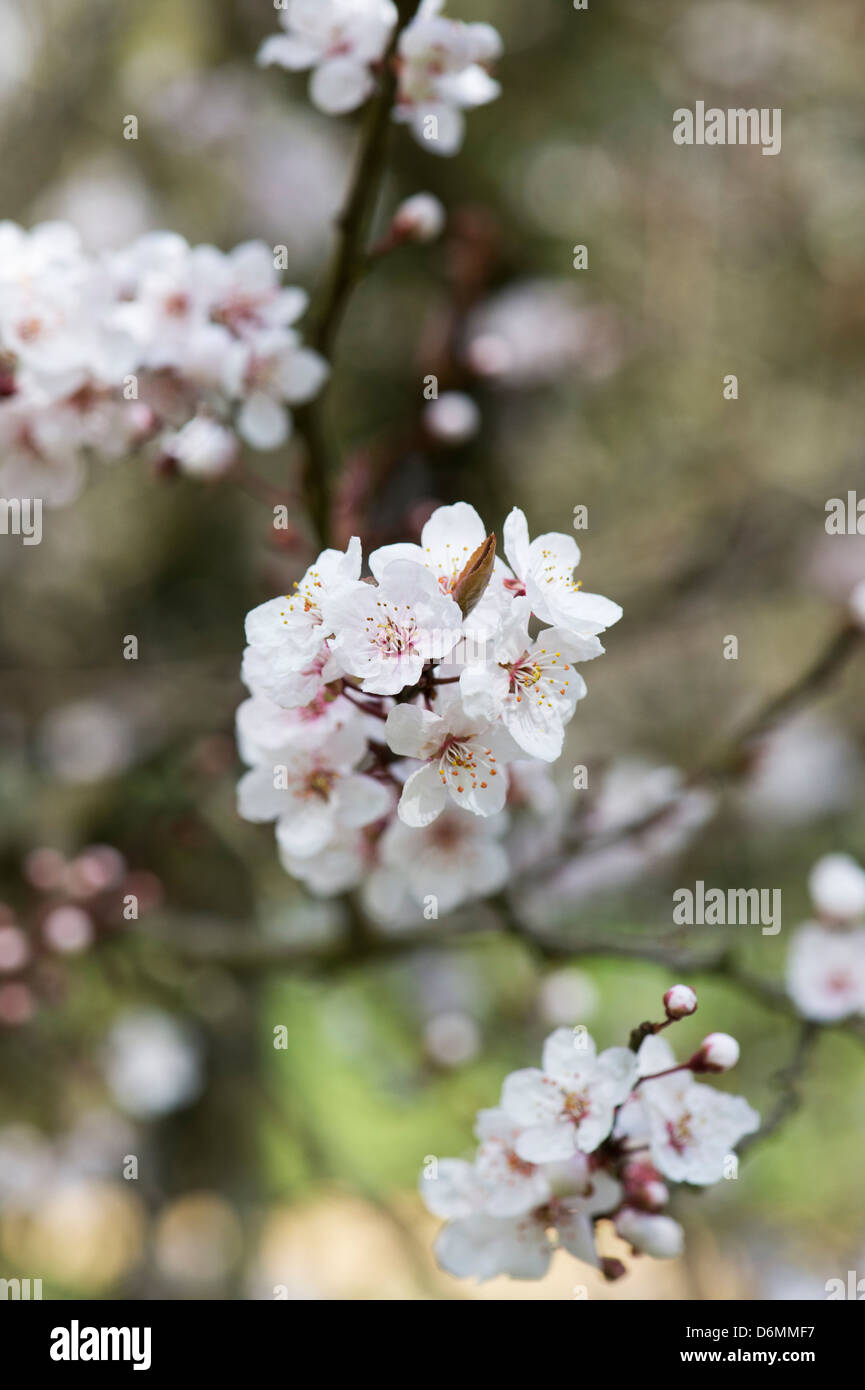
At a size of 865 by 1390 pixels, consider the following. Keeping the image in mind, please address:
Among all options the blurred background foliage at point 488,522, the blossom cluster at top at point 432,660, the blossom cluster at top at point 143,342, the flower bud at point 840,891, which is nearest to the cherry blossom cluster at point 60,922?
the blurred background foliage at point 488,522

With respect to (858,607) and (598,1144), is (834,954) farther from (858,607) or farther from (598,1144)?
(598,1144)

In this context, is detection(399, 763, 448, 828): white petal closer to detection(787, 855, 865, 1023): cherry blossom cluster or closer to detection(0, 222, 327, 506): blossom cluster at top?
detection(0, 222, 327, 506): blossom cluster at top

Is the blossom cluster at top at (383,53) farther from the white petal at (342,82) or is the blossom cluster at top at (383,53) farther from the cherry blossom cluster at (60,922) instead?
the cherry blossom cluster at (60,922)

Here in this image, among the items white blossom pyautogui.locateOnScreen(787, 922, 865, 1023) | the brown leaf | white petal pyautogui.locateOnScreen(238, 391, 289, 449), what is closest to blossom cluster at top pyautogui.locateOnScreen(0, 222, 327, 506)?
white petal pyautogui.locateOnScreen(238, 391, 289, 449)

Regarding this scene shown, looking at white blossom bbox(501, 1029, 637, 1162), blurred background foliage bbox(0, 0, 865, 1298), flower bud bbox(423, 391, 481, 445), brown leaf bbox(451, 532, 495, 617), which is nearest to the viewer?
brown leaf bbox(451, 532, 495, 617)

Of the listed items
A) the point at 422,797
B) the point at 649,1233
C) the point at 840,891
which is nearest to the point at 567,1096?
the point at 649,1233

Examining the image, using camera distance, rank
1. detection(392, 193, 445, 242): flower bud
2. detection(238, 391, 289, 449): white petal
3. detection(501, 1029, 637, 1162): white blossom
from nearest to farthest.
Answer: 1. detection(501, 1029, 637, 1162): white blossom
2. detection(238, 391, 289, 449): white petal
3. detection(392, 193, 445, 242): flower bud

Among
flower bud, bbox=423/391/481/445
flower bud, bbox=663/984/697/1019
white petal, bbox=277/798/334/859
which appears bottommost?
flower bud, bbox=663/984/697/1019
